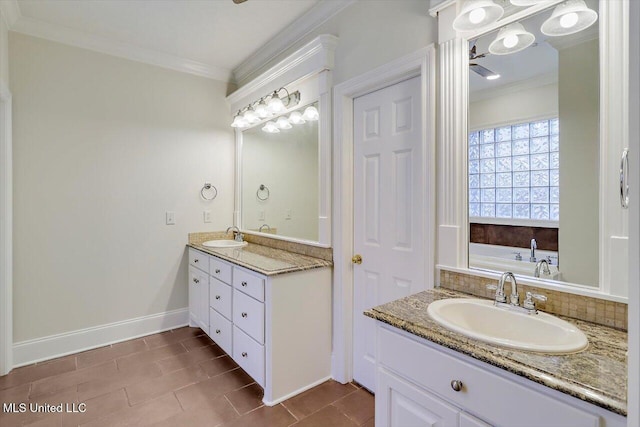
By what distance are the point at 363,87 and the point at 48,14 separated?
8.01ft

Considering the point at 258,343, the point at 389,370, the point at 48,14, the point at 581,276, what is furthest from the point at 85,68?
the point at 581,276

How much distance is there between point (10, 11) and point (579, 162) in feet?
11.8

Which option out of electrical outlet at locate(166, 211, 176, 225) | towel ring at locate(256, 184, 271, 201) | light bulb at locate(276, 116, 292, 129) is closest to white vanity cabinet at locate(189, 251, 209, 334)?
electrical outlet at locate(166, 211, 176, 225)

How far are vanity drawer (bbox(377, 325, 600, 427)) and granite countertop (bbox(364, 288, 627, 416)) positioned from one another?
5 centimetres

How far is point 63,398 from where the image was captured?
6.68 feet

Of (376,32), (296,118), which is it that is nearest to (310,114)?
(296,118)

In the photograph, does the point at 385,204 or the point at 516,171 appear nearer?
the point at 516,171

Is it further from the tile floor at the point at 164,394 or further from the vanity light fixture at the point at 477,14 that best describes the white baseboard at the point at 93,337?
the vanity light fixture at the point at 477,14

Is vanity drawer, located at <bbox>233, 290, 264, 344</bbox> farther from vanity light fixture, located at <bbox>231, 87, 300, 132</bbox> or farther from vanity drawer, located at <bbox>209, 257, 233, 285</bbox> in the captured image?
vanity light fixture, located at <bbox>231, 87, 300, 132</bbox>

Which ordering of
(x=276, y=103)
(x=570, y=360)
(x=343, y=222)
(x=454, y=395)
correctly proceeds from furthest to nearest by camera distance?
(x=276, y=103) < (x=343, y=222) < (x=454, y=395) < (x=570, y=360)

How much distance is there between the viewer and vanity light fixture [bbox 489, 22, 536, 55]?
134 cm

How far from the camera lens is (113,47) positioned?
2.77 m

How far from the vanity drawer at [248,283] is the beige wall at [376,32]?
1454 mm

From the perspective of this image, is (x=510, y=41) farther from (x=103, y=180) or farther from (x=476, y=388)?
(x=103, y=180)
